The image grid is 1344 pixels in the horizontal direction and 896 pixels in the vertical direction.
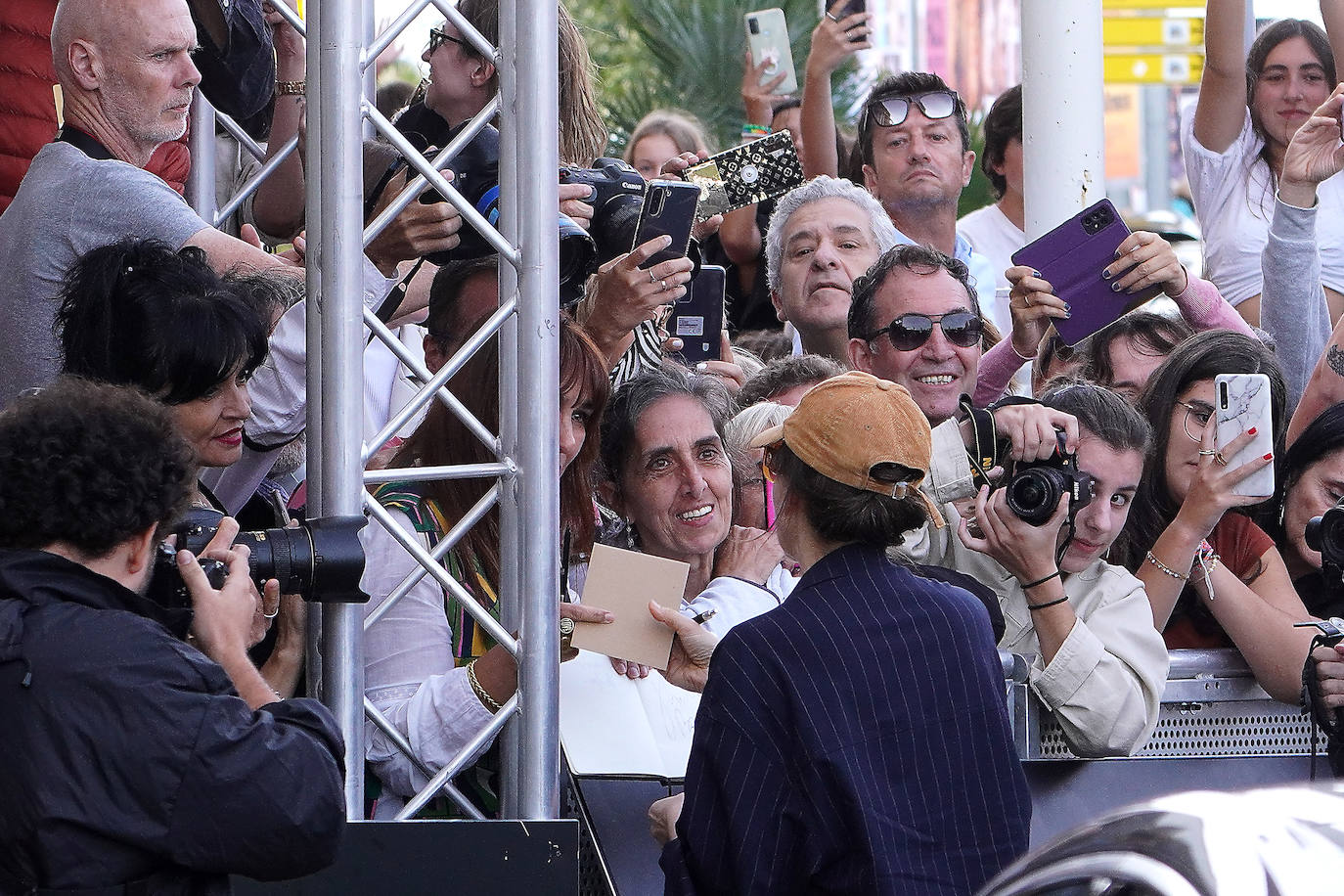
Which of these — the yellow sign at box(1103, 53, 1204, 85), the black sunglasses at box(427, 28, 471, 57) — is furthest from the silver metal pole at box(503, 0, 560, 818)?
the yellow sign at box(1103, 53, 1204, 85)

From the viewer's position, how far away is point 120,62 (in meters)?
3.43

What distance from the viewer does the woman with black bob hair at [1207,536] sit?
3793mm

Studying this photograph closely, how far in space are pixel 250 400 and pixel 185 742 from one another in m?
1.26

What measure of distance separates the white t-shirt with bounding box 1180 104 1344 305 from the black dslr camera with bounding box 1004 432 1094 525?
2256mm

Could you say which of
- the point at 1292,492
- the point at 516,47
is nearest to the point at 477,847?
the point at 516,47

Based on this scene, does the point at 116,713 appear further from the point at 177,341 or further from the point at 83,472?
the point at 177,341

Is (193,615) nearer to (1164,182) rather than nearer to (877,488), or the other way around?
(877,488)

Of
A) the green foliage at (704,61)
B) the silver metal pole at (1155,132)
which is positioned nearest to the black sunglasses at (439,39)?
the green foliage at (704,61)

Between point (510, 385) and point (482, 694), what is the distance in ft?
1.86

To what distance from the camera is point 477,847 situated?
2902 mm

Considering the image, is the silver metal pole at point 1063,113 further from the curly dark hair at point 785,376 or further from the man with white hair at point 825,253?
the curly dark hair at point 785,376

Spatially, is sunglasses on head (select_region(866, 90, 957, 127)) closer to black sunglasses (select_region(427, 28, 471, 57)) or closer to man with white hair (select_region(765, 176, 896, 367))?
man with white hair (select_region(765, 176, 896, 367))

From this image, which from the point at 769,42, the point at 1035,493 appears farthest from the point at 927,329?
the point at 769,42

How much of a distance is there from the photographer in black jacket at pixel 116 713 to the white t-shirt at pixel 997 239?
12.9 ft
